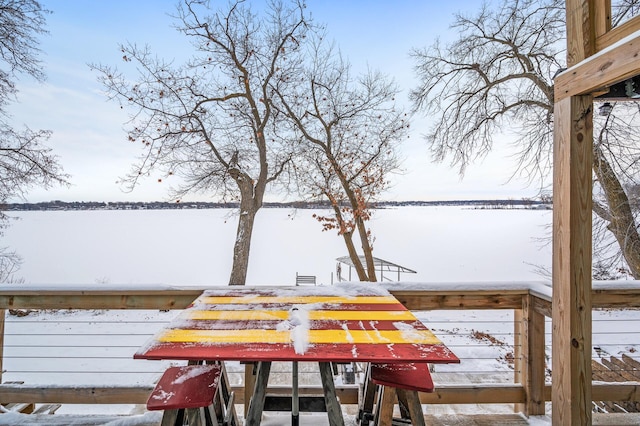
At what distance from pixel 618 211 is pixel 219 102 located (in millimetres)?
7273

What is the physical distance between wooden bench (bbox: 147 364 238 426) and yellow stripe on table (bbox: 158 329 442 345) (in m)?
0.23

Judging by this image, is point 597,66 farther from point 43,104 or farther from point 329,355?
point 43,104

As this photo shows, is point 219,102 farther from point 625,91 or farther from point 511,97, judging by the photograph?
point 625,91

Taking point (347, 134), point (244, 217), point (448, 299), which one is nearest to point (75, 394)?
point (448, 299)

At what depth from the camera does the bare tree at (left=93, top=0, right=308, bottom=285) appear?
640 cm

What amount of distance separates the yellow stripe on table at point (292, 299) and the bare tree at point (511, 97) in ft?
17.3

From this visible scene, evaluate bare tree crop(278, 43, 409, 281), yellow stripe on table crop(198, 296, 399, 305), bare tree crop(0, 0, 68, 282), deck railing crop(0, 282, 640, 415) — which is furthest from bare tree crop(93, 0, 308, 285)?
yellow stripe on table crop(198, 296, 399, 305)

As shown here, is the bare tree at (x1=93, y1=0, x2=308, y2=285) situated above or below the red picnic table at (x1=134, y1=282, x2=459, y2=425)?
above

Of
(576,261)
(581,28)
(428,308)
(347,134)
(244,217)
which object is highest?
(347,134)

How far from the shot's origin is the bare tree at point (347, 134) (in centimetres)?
699

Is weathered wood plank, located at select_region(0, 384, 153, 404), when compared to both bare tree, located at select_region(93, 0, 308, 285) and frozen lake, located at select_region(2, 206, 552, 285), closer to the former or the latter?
bare tree, located at select_region(93, 0, 308, 285)

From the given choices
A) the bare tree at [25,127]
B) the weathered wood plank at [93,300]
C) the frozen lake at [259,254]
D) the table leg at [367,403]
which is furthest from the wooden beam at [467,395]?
the bare tree at [25,127]

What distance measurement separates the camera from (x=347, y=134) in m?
7.24

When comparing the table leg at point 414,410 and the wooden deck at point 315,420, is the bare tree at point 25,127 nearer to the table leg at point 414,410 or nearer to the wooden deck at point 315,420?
the wooden deck at point 315,420
